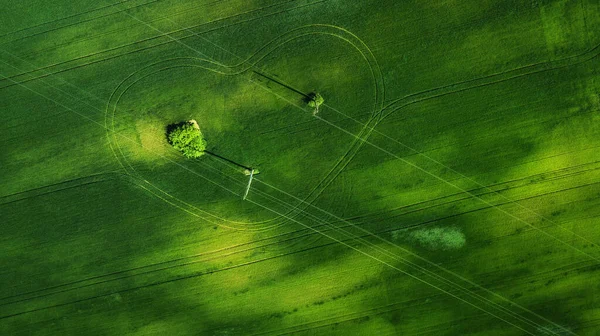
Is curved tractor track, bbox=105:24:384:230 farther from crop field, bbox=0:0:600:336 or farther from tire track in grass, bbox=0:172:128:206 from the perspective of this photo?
tire track in grass, bbox=0:172:128:206

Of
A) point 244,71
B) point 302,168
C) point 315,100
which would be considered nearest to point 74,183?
point 244,71

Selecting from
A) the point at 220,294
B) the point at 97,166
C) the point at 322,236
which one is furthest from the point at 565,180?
the point at 97,166

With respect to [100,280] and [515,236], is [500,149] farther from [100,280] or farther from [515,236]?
[100,280]

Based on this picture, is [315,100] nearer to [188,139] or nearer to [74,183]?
[188,139]

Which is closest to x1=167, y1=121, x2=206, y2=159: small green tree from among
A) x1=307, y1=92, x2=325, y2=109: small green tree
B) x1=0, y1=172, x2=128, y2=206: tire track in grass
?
x1=0, y1=172, x2=128, y2=206: tire track in grass

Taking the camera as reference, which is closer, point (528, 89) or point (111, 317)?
point (528, 89)

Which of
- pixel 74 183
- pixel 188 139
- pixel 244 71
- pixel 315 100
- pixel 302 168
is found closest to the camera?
pixel 315 100
